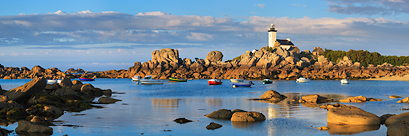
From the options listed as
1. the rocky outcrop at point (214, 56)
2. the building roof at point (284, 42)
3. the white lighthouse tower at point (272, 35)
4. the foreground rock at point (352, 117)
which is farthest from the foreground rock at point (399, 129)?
the white lighthouse tower at point (272, 35)

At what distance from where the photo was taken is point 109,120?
76.7 ft

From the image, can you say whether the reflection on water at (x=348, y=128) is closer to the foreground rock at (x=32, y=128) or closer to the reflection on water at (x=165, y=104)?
the foreground rock at (x=32, y=128)

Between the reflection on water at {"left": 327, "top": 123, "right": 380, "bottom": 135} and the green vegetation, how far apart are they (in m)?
144

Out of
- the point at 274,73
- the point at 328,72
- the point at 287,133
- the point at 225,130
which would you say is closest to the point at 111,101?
the point at 225,130

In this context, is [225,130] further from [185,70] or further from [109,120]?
[185,70]

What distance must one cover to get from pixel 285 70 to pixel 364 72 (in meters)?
32.2

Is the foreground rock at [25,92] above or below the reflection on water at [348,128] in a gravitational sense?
above

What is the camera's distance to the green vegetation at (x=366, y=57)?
15662 cm

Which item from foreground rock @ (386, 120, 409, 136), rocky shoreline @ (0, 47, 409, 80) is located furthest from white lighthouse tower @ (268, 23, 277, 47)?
foreground rock @ (386, 120, 409, 136)

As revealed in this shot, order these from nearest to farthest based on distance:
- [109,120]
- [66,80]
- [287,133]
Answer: [287,133] → [109,120] → [66,80]

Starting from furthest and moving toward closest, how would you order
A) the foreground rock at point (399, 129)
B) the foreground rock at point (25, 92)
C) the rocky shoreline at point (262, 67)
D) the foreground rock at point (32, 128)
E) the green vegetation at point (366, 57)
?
the green vegetation at point (366, 57), the rocky shoreline at point (262, 67), the foreground rock at point (25, 92), the foreground rock at point (32, 128), the foreground rock at point (399, 129)

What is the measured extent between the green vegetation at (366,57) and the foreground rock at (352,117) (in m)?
143

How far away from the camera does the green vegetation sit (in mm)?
156625

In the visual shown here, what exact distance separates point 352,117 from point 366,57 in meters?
154
